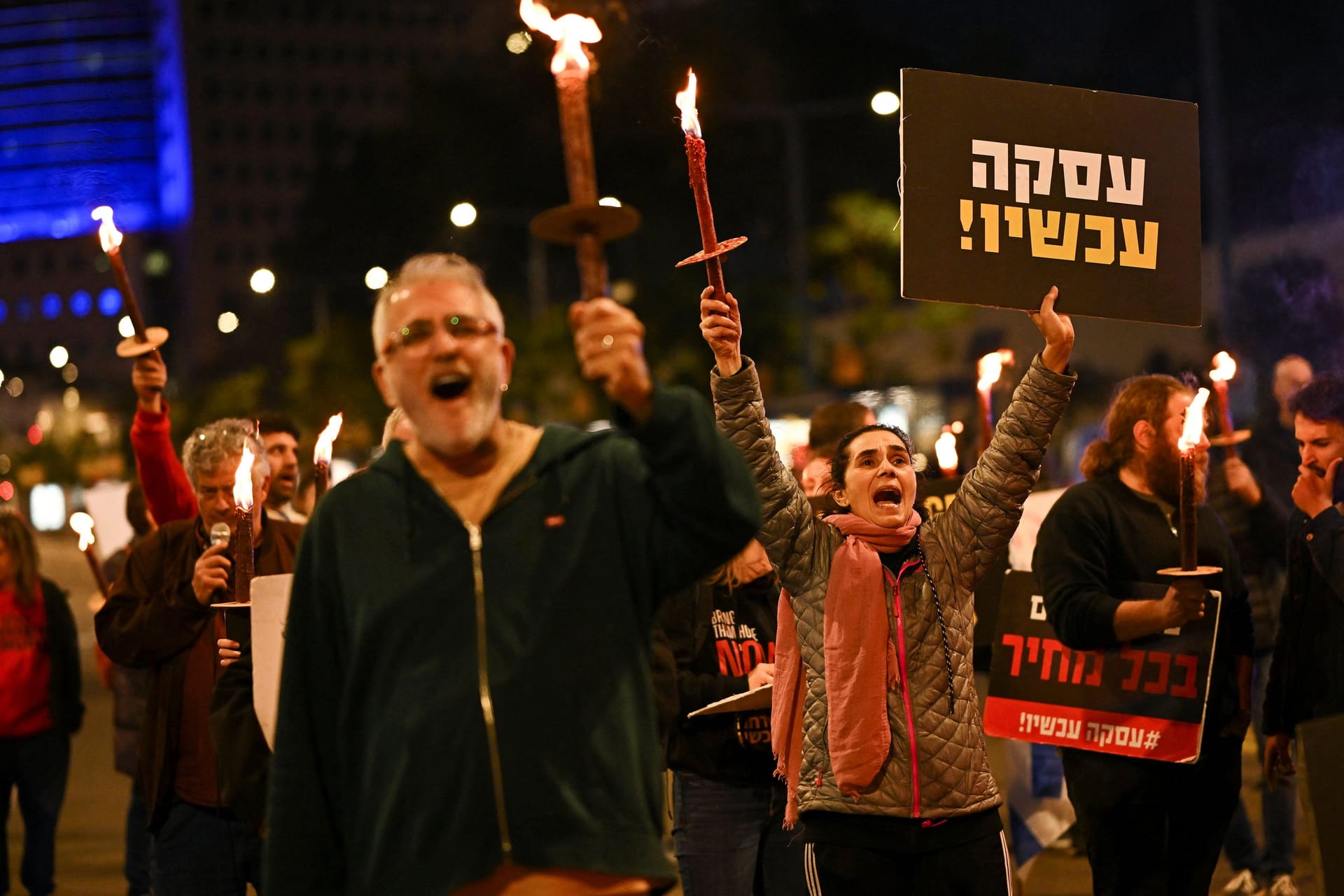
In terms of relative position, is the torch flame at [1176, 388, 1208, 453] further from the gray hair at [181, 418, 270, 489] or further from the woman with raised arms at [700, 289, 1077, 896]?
the gray hair at [181, 418, 270, 489]

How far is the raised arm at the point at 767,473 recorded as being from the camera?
14.7 feet

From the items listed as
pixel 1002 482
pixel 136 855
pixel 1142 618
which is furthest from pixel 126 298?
pixel 136 855

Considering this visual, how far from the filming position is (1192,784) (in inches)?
208

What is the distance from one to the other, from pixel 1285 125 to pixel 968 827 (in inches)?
398

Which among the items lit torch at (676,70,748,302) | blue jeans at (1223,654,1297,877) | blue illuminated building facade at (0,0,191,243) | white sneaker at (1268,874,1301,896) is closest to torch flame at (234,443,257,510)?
lit torch at (676,70,748,302)

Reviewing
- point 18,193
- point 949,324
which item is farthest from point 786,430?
point 18,193

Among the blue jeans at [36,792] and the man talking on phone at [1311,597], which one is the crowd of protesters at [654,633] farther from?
the blue jeans at [36,792]

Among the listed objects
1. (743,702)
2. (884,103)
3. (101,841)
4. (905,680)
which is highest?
(884,103)

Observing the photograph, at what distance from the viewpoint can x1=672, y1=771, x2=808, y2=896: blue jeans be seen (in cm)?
532

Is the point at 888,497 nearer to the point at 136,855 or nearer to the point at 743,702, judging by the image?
the point at 743,702

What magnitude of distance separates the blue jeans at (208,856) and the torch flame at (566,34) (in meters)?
2.98

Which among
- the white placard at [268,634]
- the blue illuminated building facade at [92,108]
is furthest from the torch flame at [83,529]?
the blue illuminated building facade at [92,108]

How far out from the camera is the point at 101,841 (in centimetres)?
1018

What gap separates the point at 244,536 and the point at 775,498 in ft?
4.92
